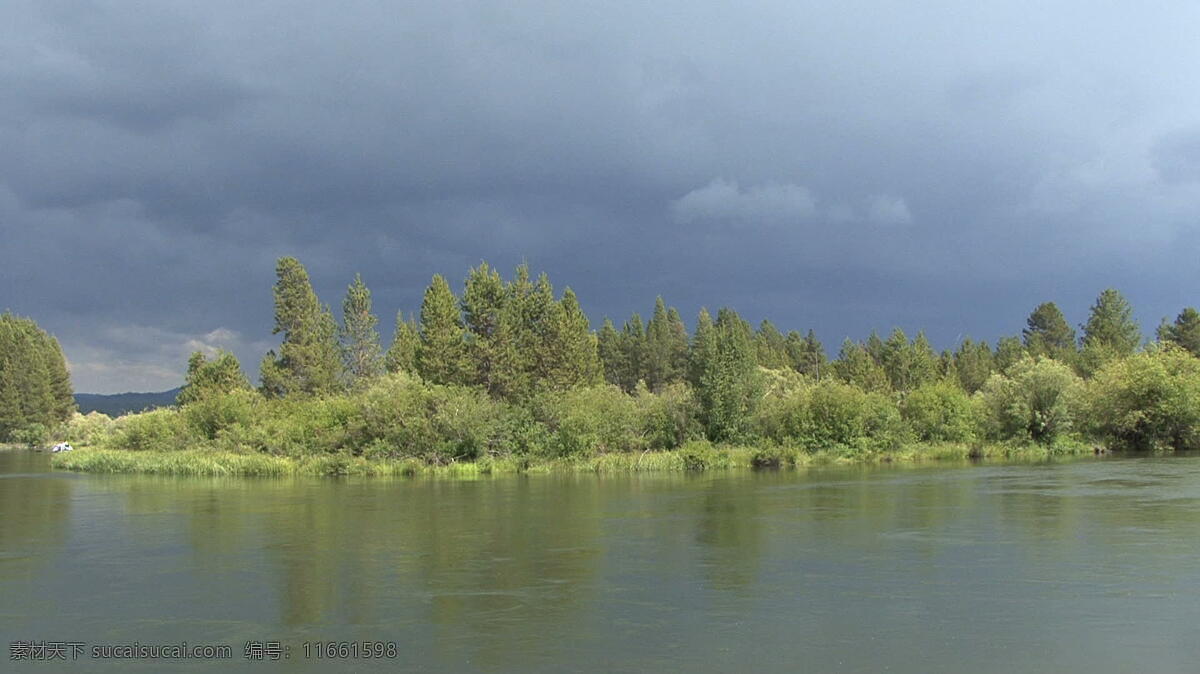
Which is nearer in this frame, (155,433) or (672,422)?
(672,422)

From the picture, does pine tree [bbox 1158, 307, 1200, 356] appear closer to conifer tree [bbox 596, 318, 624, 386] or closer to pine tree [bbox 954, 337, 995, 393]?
pine tree [bbox 954, 337, 995, 393]

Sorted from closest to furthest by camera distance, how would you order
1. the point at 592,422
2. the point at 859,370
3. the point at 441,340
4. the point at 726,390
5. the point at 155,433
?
1. the point at 592,422
2. the point at 726,390
3. the point at 441,340
4. the point at 155,433
5. the point at 859,370

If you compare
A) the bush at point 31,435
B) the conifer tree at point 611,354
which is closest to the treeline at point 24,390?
the bush at point 31,435

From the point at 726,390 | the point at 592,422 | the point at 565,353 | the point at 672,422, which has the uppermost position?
the point at 565,353

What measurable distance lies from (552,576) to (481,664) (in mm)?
7072

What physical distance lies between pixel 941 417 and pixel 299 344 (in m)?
61.1

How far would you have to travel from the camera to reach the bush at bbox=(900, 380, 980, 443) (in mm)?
72500

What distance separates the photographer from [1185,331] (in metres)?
110

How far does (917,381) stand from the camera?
110062mm

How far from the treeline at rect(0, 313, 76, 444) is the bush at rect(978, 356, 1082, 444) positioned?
123m

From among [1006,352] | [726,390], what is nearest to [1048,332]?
[1006,352]

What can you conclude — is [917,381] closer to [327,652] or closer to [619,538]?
[619,538]

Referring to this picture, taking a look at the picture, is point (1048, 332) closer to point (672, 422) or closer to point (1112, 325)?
point (1112, 325)

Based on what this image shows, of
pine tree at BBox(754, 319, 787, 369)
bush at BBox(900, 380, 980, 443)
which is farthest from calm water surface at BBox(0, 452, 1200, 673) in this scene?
pine tree at BBox(754, 319, 787, 369)
